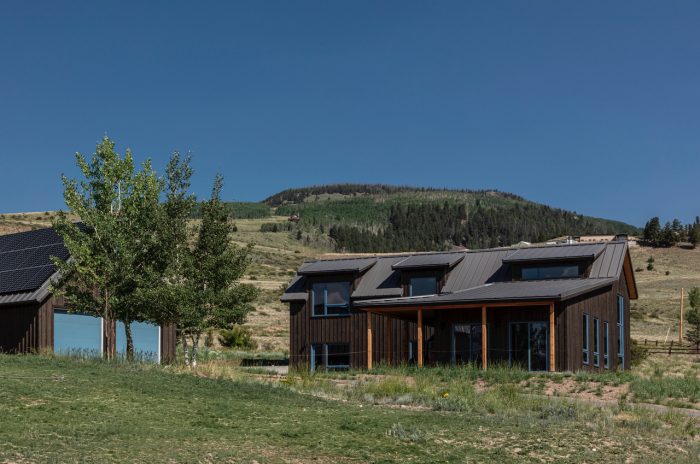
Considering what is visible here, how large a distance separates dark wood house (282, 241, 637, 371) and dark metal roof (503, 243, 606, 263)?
60mm

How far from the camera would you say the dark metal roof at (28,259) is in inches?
1330

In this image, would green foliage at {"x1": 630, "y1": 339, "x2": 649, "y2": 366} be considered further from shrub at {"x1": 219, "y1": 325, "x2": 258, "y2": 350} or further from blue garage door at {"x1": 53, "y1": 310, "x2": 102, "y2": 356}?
blue garage door at {"x1": 53, "y1": 310, "x2": 102, "y2": 356}

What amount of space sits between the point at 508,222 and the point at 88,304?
138 metres

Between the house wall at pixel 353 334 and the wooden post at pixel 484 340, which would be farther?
the house wall at pixel 353 334

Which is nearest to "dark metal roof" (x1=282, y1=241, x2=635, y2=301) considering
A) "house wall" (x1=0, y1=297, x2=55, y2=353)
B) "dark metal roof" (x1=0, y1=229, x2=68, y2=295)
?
"dark metal roof" (x1=0, y1=229, x2=68, y2=295)

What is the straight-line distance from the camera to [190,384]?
21344 mm

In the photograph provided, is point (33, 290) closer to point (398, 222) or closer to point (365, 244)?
point (365, 244)

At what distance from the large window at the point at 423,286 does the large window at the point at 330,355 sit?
150 inches

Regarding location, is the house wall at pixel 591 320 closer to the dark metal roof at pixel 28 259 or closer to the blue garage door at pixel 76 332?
the blue garage door at pixel 76 332

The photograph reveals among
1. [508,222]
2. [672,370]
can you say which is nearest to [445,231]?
[508,222]

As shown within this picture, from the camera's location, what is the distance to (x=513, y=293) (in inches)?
1372

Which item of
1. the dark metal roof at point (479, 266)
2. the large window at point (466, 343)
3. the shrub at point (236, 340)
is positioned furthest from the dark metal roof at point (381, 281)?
the shrub at point (236, 340)

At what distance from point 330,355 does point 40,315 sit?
13.7m

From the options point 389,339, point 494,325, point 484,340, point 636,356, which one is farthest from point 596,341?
point 636,356
